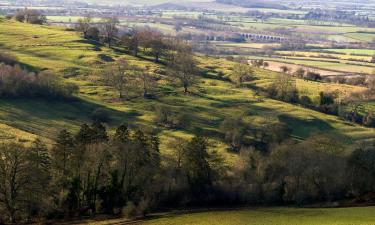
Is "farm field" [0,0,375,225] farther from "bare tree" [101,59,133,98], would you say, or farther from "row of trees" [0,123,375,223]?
"bare tree" [101,59,133,98]

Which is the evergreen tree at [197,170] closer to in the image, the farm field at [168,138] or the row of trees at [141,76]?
the farm field at [168,138]

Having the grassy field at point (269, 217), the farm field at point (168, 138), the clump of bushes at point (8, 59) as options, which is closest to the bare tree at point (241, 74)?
the farm field at point (168, 138)

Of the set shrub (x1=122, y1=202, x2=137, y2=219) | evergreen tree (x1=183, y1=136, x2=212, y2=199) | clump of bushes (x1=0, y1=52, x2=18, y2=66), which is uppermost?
clump of bushes (x1=0, y1=52, x2=18, y2=66)

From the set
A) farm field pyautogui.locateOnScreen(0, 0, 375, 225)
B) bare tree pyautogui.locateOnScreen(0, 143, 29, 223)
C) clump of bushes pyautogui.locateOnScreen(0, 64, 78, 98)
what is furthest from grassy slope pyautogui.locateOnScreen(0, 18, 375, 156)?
bare tree pyautogui.locateOnScreen(0, 143, 29, 223)

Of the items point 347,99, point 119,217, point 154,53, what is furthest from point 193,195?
point 154,53

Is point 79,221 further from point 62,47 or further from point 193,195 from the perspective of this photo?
point 62,47
